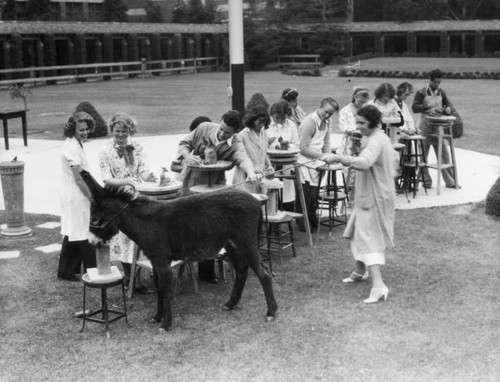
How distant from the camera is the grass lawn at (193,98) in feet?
64.5

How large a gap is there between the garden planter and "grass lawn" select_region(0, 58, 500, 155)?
9276 mm

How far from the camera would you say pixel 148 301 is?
660 cm

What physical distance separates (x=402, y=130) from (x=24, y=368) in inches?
274

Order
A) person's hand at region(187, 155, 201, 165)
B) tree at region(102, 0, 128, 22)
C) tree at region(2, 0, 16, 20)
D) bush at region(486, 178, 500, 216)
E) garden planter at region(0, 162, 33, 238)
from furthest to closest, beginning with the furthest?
tree at region(102, 0, 128, 22) → tree at region(2, 0, 16, 20) → bush at region(486, 178, 500, 216) → garden planter at region(0, 162, 33, 238) → person's hand at region(187, 155, 201, 165)

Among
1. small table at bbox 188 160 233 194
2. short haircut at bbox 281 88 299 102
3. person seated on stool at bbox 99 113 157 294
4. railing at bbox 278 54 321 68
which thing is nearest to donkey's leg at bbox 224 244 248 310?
small table at bbox 188 160 233 194

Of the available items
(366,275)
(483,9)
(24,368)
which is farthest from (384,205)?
(483,9)

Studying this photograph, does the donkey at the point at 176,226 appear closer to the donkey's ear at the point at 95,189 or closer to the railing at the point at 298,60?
the donkey's ear at the point at 95,189

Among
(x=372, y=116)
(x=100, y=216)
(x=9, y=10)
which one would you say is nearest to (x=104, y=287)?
(x=100, y=216)

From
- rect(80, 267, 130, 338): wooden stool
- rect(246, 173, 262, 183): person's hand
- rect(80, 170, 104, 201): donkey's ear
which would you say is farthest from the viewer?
rect(246, 173, 262, 183): person's hand

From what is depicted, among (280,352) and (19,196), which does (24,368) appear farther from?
(19,196)

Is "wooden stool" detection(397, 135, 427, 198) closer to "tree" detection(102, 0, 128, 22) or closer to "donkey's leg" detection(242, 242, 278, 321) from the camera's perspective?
"donkey's leg" detection(242, 242, 278, 321)

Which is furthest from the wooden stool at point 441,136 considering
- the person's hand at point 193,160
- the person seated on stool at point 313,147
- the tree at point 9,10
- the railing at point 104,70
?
the tree at point 9,10

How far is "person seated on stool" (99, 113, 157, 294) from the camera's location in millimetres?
6504

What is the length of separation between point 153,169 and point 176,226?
7333mm
